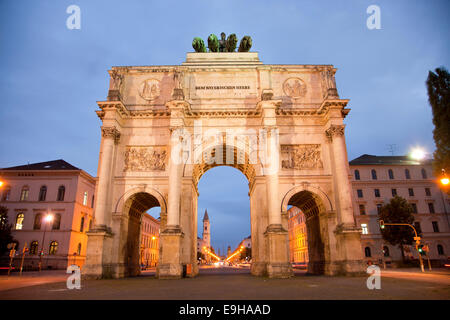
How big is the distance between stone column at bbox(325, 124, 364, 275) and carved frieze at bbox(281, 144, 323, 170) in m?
1.26

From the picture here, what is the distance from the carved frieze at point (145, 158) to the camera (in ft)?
72.1

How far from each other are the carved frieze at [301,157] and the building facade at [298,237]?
41.6 m

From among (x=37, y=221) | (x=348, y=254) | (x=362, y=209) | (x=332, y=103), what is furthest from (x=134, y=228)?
(x=362, y=209)

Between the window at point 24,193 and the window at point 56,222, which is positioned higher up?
the window at point 24,193

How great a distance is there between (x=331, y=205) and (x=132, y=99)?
16989 mm

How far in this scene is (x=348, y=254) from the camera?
18578 mm

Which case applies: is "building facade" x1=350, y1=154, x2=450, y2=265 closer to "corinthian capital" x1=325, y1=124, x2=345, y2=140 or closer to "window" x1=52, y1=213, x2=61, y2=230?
"corinthian capital" x1=325, y1=124, x2=345, y2=140

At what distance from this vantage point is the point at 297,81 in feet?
78.0

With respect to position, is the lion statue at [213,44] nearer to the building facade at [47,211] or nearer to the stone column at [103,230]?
the stone column at [103,230]

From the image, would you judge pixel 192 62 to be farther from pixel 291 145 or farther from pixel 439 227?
pixel 439 227

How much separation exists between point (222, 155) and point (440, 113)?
58.3 ft

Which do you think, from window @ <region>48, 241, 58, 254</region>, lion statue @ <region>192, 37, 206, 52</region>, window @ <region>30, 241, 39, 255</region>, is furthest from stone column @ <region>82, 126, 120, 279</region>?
window @ <region>30, 241, 39, 255</region>

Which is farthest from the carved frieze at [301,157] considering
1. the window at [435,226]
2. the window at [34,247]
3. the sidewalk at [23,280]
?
the window at [435,226]

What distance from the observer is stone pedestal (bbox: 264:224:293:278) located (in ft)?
59.1
